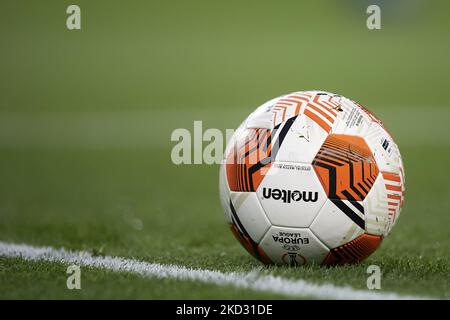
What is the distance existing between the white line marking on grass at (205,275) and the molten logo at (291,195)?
52cm

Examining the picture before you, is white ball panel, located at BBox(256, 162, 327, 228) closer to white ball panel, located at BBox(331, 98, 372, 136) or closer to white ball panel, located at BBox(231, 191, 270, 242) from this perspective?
white ball panel, located at BBox(231, 191, 270, 242)

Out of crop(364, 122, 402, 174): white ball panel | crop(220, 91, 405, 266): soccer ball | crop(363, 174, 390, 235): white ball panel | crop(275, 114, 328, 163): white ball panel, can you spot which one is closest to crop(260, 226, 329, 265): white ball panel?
crop(220, 91, 405, 266): soccer ball

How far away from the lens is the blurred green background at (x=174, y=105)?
668 centimetres

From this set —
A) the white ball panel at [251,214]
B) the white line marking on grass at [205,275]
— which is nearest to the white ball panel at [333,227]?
the white ball panel at [251,214]

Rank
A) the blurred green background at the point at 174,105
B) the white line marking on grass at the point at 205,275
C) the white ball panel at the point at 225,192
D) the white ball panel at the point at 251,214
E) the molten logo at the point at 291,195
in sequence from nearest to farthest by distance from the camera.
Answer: the white line marking on grass at the point at 205,275 < the molten logo at the point at 291,195 < the white ball panel at the point at 251,214 < the white ball panel at the point at 225,192 < the blurred green background at the point at 174,105

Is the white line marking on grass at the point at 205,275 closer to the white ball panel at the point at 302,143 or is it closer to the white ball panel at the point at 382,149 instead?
the white ball panel at the point at 302,143

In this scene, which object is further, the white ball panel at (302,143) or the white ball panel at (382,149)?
the white ball panel at (382,149)

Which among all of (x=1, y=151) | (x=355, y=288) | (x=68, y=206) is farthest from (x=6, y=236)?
(x=1, y=151)

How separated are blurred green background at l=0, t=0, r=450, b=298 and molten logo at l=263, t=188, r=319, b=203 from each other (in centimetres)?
47

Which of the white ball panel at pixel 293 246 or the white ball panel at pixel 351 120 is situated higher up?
the white ball panel at pixel 351 120

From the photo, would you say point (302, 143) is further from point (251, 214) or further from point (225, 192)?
point (225, 192)

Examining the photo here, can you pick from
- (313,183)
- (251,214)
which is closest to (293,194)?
(313,183)

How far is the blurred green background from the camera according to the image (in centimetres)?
668

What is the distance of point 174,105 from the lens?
2066 centimetres
